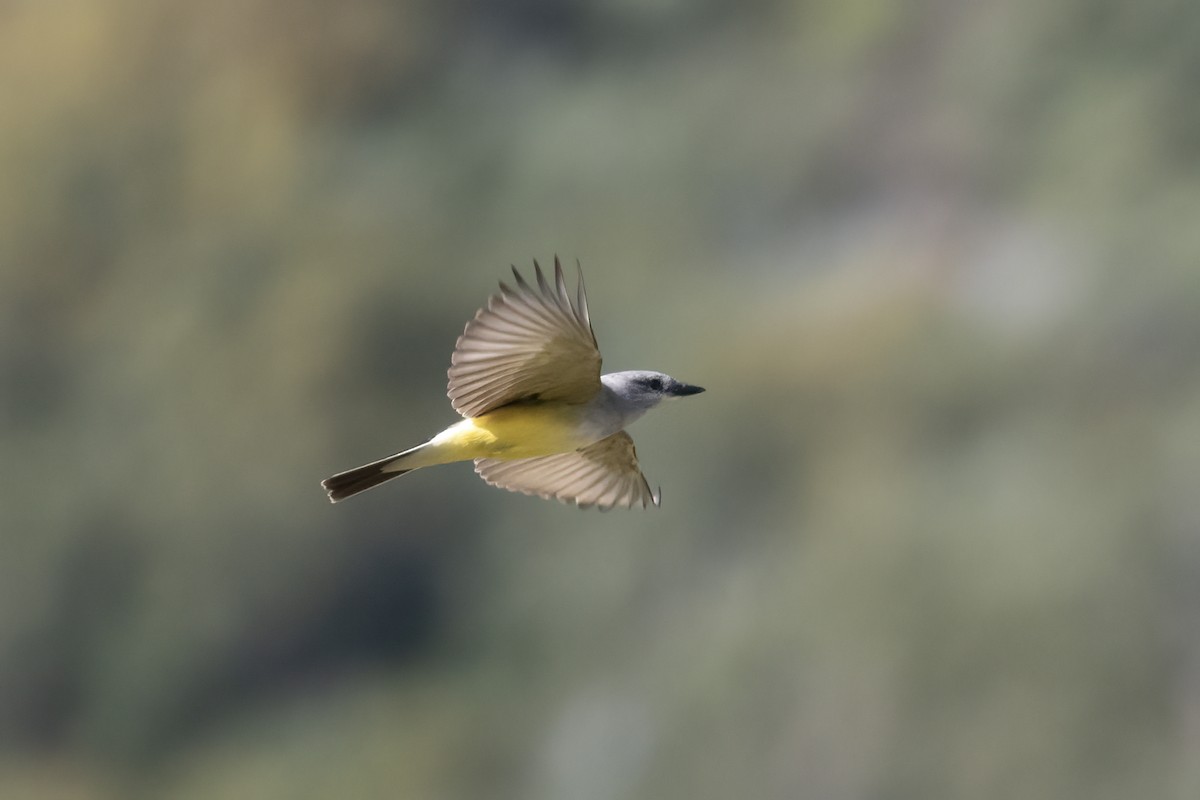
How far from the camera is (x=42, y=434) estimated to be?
2341 cm

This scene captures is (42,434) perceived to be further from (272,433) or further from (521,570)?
(521,570)

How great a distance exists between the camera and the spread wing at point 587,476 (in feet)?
18.3

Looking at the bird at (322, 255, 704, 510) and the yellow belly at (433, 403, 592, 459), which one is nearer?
the bird at (322, 255, 704, 510)

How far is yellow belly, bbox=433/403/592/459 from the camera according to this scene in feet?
15.9

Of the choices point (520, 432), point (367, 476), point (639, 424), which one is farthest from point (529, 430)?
point (639, 424)

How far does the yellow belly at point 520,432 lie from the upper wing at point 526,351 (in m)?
0.03

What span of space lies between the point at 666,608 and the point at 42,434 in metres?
9.43

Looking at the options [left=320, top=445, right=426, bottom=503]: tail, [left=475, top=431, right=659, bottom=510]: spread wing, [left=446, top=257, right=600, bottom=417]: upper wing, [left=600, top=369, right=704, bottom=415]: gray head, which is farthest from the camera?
[left=475, top=431, right=659, bottom=510]: spread wing

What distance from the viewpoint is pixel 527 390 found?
16.0 ft

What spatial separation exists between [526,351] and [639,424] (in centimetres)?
1448

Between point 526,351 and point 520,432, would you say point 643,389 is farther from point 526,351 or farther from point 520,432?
point 526,351

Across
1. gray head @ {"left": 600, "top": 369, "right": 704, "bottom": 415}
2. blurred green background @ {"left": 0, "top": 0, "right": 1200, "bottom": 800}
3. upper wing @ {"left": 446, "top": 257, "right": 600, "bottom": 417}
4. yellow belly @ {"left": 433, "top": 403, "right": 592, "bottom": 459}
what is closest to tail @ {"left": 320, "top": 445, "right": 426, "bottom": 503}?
yellow belly @ {"left": 433, "top": 403, "right": 592, "bottom": 459}

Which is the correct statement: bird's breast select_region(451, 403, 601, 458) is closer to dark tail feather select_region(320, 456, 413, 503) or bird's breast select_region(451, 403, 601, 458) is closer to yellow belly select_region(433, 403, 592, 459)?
yellow belly select_region(433, 403, 592, 459)

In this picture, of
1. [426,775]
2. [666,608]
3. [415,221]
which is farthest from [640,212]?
[426,775]
